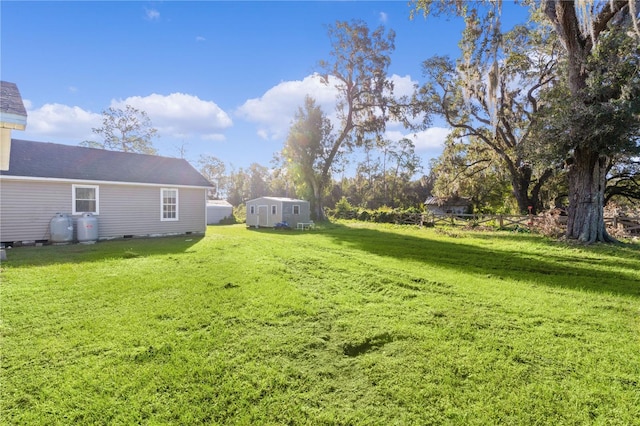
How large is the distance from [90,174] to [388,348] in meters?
12.0

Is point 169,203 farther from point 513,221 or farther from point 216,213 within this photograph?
point 513,221

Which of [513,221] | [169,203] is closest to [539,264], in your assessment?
[513,221]

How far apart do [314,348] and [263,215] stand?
16.5m

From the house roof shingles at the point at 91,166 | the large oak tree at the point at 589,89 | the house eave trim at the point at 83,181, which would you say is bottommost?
the house eave trim at the point at 83,181

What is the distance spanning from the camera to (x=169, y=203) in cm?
1230

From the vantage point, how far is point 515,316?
12.6 feet

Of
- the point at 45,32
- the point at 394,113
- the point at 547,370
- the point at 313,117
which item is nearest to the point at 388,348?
the point at 547,370

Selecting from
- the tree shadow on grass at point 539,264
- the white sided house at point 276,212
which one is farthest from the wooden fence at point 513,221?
the white sided house at point 276,212

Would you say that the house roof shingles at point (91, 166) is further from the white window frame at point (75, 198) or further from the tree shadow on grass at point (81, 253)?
the tree shadow on grass at point (81, 253)

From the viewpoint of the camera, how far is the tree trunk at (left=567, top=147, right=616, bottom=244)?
1053cm

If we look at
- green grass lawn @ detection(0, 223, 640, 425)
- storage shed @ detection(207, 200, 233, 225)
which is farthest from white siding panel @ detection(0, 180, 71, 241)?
storage shed @ detection(207, 200, 233, 225)

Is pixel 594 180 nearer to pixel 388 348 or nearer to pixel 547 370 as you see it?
pixel 547 370

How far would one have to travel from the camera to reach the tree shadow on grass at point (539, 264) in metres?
5.62

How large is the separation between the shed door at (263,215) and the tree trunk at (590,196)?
1519cm
